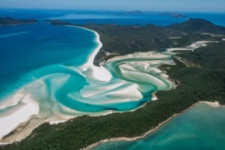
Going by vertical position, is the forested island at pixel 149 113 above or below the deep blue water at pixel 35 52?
above

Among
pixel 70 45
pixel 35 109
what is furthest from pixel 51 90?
pixel 70 45

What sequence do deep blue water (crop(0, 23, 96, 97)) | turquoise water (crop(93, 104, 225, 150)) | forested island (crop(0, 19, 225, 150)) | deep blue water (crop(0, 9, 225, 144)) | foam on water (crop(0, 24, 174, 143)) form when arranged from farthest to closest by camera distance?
deep blue water (crop(0, 23, 96, 97))
deep blue water (crop(0, 9, 225, 144))
foam on water (crop(0, 24, 174, 143))
turquoise water (crop(93, 104, 225, 150))
forested island (crop(0, 19, 225, 150))

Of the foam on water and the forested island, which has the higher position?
the forested island

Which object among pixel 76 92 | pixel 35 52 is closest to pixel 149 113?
pixel 76 92

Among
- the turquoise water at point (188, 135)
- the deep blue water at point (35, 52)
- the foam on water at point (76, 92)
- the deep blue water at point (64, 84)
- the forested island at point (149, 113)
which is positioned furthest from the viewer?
the deep blue water at point (35, 52)

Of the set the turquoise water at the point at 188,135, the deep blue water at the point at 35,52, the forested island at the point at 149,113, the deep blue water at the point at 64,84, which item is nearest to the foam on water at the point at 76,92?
the deep blue water at the point at 64,84

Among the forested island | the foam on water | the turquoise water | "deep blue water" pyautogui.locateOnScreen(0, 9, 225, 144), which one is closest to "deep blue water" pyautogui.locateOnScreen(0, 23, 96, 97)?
"deep blue water" pyautogui.locateOnScreen(0, 9, 225, 144)

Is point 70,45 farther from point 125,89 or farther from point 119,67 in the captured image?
point 125,89

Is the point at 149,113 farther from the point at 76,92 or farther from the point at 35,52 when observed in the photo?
the point at 35,52

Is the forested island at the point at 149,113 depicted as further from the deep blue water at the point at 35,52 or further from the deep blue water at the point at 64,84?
the deep blue water at the point at 35,52

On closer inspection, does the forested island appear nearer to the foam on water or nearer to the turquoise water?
the turquoise water
